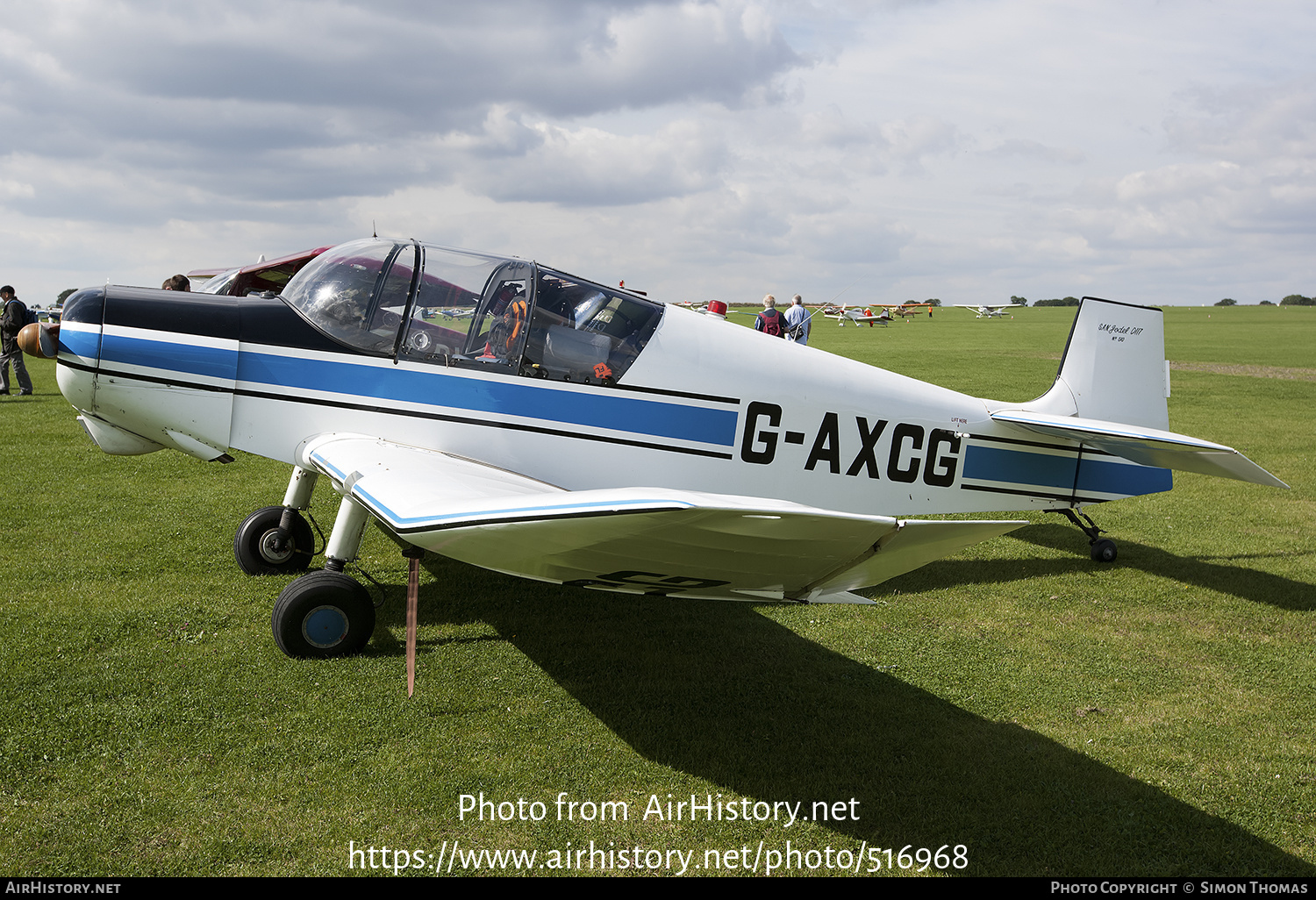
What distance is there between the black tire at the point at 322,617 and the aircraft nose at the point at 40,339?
1971 millimetres

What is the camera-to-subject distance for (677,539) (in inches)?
110

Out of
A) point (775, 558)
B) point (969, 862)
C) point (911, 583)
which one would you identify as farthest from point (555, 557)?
point (911, 583)

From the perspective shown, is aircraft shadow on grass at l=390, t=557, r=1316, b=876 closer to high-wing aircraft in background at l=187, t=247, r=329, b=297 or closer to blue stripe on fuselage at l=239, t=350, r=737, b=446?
blue stripe on fuselage at l=239, t=350, r=737, b=446

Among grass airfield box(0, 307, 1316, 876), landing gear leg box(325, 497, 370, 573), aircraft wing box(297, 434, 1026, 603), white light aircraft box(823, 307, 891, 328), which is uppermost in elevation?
white light aircraft box(823, 307, 891, 328)

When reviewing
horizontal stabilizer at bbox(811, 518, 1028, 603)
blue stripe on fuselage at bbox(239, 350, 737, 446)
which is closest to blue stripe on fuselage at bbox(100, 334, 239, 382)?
blue stripe on fuselage at bbox(239, 350, 737, 446)

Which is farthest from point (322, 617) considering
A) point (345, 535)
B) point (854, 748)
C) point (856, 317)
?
point (856, 317)

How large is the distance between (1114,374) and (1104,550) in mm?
1555

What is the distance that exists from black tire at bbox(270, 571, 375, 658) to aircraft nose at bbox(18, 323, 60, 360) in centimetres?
197

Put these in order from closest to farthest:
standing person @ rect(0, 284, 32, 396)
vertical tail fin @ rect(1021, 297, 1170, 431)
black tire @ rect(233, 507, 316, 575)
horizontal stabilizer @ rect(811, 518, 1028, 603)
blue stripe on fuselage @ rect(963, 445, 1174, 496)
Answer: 1. horizontal stabilizer @ rect(811, 518, 1028, 603)
2. blue stripe on fuselage @ rect(963, 445, 1174, 496)
3. black tire @ rect(233, 507, 316, 575)
4. vertical tail fin @ rect(1021, 297, 1170, 431)
5. standing person @ rect(0, 284, 32, 396)

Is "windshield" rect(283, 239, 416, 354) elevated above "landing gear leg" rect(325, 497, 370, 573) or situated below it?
above

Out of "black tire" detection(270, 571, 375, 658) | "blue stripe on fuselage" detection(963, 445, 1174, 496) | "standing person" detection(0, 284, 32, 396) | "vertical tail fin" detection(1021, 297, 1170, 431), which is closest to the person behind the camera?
"black tire" detection(270, 571, 375, 658)

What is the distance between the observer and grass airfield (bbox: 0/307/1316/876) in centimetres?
317

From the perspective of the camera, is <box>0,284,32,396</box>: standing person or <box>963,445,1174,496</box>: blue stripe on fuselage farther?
<box>0,284,32,396</box>: standing person

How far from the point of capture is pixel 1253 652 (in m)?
5.09
